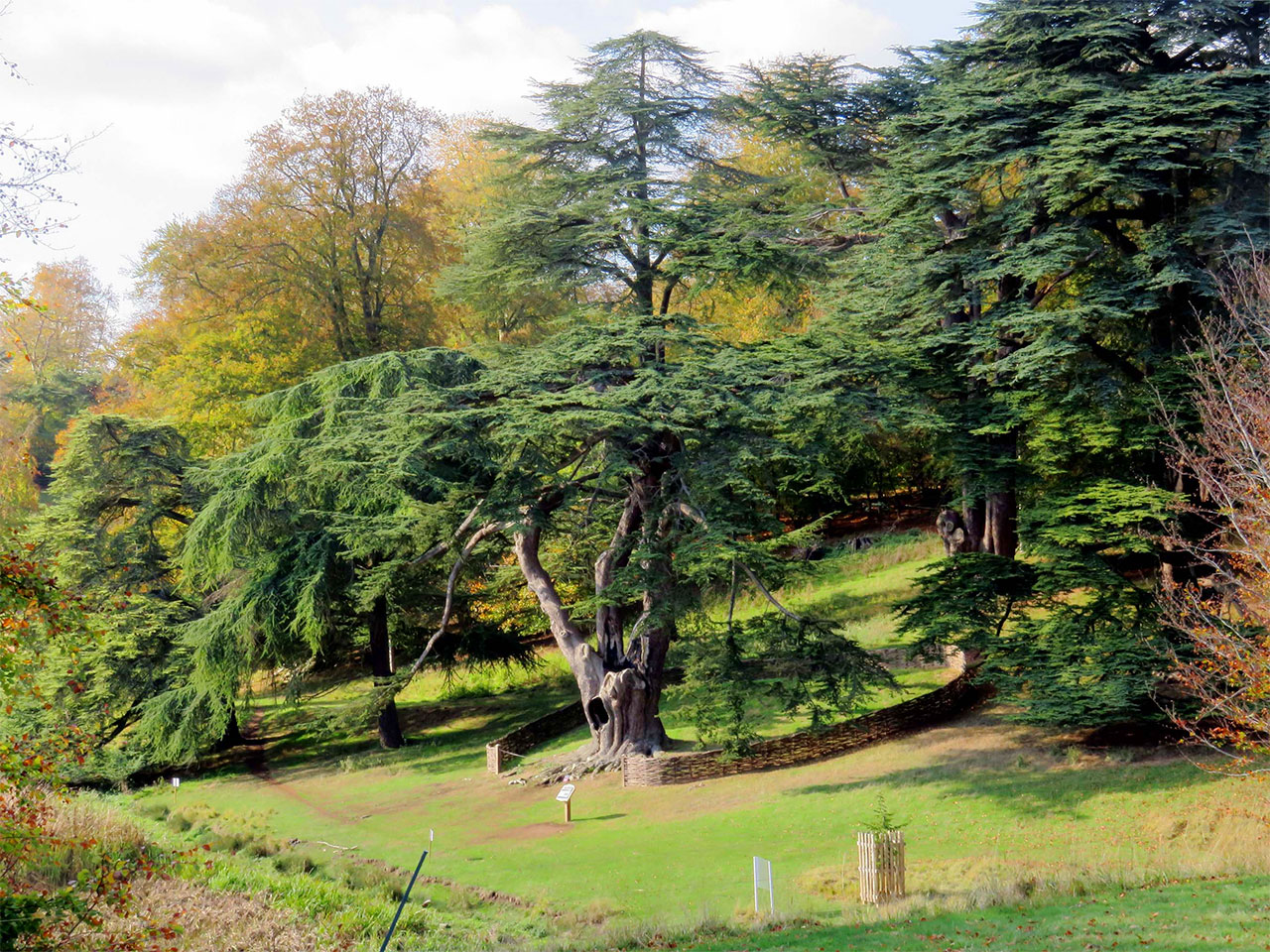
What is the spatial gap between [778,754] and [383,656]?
12.4m

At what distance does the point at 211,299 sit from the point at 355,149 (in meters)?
6.82

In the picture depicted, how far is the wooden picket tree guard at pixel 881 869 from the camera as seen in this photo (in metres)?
12.8

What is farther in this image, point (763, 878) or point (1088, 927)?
point (763, 878)

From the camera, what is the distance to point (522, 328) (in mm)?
36469

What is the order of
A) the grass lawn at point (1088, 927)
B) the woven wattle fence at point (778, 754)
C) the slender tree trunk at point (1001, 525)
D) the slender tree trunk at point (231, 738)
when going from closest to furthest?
the grass lawn at point (1088, 927), the woven wattle fence at point (778, 754), the slender tree trunk at point (1001, 525), the slender tree trunk at point (231, 738)

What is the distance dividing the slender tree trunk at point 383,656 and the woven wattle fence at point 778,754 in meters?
8.53

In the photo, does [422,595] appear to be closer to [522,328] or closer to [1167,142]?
[522,328]

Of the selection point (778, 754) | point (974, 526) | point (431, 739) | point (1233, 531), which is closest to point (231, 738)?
point (431, 739)

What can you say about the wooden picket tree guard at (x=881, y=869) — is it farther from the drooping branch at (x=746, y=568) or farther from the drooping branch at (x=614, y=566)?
the drooping branch at (x=614, y=566)

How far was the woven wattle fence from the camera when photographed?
21047 mm

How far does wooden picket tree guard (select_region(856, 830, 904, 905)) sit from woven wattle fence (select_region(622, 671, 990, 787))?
7.83 m

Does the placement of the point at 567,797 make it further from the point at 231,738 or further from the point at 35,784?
the point at 231,738

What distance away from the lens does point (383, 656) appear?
28656mm

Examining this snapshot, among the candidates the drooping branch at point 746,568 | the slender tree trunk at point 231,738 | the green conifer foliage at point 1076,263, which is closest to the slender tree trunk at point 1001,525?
the green conifer foliage at point 1076,263
